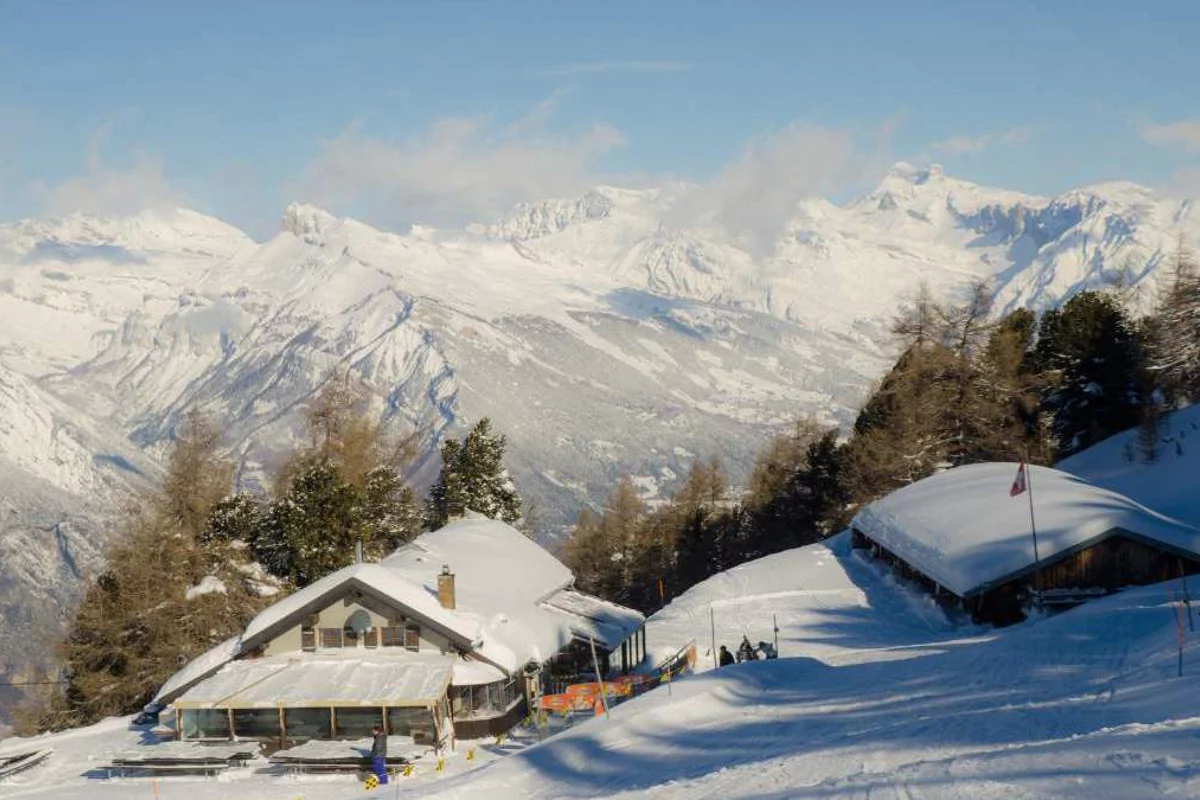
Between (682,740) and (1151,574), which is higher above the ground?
(1151,574)

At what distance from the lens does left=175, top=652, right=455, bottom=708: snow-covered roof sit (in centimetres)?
3078

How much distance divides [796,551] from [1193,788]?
47.4 metres

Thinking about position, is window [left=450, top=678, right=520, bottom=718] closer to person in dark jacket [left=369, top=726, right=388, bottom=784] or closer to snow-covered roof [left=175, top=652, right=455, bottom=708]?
snow-covered roof [left=175, top=652, right=455, bottom=708]

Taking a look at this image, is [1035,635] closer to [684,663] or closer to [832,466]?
[684,663]

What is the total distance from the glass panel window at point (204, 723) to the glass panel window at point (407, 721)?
4293mm

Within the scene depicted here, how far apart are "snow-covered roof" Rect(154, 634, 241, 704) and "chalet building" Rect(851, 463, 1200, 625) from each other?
2297cm

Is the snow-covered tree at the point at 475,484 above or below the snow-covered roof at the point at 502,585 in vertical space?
above

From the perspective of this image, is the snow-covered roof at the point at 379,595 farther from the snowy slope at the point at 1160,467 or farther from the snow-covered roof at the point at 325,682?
the snowy slope at the point at 1160,467

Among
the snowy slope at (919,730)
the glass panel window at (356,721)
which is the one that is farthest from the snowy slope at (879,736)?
the glass panel window at (356,721)

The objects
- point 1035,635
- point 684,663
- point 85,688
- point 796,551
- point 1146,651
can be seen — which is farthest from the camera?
point 796,551

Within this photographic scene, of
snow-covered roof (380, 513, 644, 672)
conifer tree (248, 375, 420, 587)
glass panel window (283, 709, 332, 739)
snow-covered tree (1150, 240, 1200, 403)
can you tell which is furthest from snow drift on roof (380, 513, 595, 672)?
snow-covered tree (1150, 240, 1200, 403)

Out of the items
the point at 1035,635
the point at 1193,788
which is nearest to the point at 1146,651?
the point at 1035,635

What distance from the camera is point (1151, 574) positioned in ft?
135

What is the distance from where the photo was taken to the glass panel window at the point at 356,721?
31.2 meters
